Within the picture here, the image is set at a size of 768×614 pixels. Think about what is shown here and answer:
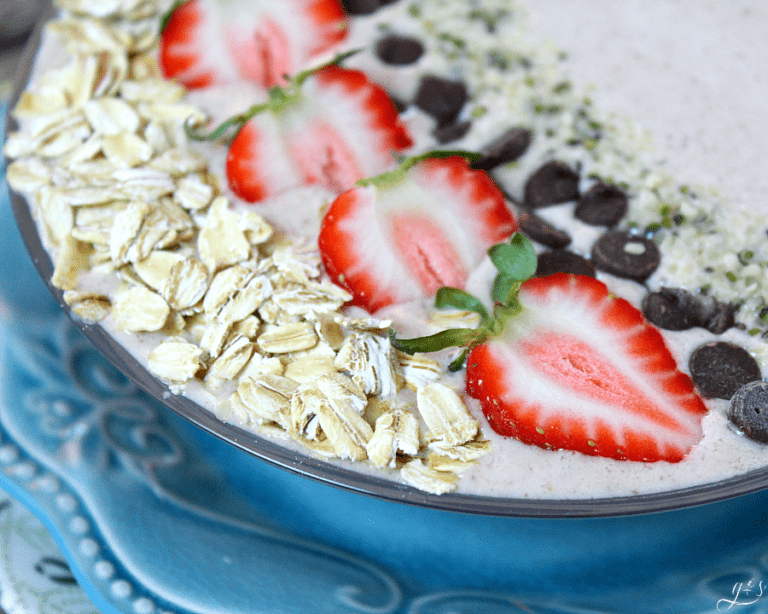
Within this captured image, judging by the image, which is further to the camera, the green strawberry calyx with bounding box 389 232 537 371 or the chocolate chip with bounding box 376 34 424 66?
the chocolate chip with bounding box 376 34 424 66

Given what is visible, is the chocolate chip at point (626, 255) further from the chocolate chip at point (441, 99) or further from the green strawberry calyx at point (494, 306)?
the chocolate chip at point (441, 99)

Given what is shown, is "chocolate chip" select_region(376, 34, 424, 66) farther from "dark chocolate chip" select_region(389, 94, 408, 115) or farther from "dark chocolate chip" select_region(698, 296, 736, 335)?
"dark chocolate chip" select_region(698, 296, 736, 335)

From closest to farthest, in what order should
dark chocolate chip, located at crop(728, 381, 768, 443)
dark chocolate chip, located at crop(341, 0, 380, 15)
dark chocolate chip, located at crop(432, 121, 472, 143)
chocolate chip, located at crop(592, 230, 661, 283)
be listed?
dark chocolate chip, located at crop(728, 381, 768, 443)
chocolate chip, located at crop(592, 230, 661, 283)
dark chocolate chip, located at crop(432, 121, 472, 143)
dark chocolate chip, located at crop(341, 0, 380, 15)

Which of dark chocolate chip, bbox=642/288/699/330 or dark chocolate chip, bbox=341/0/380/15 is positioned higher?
dark chocolate chip, bbox=341/0/380/15

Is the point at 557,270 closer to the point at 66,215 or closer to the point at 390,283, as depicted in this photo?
the point at 390,283

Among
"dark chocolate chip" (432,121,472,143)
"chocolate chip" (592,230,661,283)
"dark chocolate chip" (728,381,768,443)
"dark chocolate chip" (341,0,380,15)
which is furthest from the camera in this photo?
"dark chocolate chip" (341,0,380,15)

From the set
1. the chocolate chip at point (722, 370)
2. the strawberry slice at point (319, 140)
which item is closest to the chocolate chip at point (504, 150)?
the strawberry slice at point (319, 140)

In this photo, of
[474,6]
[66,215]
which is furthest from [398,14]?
[66,215]

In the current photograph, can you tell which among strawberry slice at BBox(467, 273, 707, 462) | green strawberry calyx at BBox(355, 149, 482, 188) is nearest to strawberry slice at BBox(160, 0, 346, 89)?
green strawberry calyx at BBox(355, 149, 482, 188)
